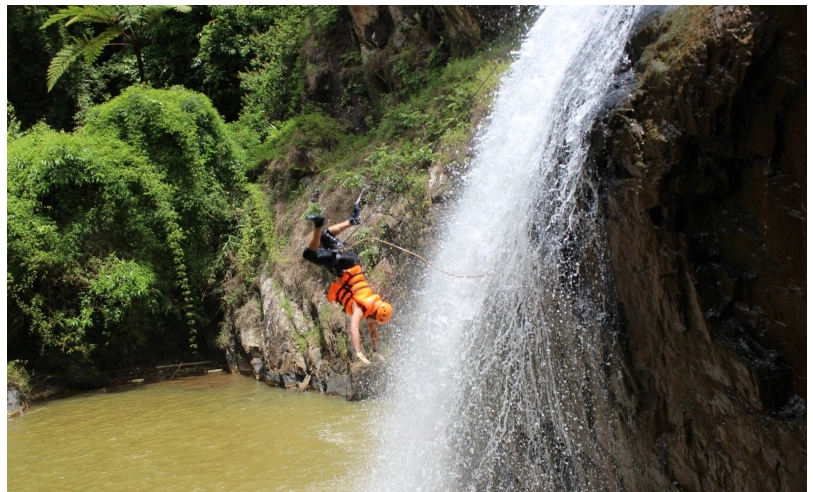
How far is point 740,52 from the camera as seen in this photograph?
3.58 m

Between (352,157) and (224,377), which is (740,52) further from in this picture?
(224,377)

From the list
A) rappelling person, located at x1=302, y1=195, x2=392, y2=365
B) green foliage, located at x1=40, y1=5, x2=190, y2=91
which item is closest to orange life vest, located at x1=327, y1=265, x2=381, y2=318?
rappelling person, located at x1=302, y1=195, x2=392, y2=365

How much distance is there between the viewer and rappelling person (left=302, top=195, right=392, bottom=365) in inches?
213

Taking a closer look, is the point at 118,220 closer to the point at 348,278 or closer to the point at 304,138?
the point at 304,138

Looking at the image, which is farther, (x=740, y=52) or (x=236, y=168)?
(x=236, y=168)

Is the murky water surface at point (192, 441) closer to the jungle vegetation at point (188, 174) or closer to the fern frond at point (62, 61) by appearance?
the jungle vegetation at point (188, 174)

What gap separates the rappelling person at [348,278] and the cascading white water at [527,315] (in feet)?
4.32

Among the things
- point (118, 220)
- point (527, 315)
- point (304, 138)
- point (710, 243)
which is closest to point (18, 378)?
point (118, 220)

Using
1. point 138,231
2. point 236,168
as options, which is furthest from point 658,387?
point 236,168

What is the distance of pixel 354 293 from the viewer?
5535 millimetres

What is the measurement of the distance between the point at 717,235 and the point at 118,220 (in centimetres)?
1213

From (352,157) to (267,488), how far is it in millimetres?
7661

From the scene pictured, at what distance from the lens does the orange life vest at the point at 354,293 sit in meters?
5.44

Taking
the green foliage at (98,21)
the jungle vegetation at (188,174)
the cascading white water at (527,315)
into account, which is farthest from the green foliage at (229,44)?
the cascading white water at (527,315)
